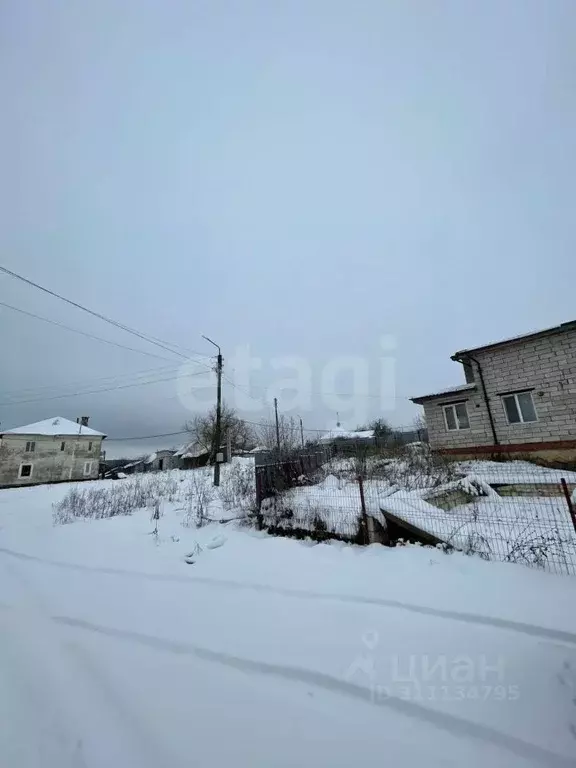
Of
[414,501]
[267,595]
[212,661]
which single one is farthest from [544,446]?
[212,661]

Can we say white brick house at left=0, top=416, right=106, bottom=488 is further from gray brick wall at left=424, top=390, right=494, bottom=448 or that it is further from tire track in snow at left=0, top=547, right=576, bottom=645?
gray brick wall at left=424, top=390, right=494, bottom=448

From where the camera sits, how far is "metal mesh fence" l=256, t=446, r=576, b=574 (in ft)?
14.3

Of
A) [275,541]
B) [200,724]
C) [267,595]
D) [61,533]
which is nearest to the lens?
[200,724]

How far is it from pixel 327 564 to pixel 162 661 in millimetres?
2373

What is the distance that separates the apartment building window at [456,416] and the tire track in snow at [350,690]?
14407 millimetres

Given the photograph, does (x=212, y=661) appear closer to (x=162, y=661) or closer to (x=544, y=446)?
(x=162, y=661)

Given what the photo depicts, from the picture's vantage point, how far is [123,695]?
2271 millimetres

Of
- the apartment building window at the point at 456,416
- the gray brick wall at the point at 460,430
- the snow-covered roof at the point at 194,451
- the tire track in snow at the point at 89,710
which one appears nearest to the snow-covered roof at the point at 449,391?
the gray brick wall at the point at 460,430

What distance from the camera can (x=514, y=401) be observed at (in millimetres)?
13438

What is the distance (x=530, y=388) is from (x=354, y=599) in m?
13.3

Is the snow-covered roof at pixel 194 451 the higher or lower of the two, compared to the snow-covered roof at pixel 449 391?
lower

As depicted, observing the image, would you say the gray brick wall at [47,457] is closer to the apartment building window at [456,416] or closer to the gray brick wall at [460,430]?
the gray brick wall at [460,430]

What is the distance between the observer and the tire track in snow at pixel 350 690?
1805mm

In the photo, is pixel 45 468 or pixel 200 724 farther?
pixel 45 468
